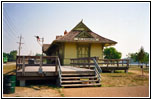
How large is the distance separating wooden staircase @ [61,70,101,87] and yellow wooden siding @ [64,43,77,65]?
848cm

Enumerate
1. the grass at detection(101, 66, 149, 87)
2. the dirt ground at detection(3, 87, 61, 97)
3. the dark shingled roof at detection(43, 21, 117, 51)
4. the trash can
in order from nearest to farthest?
the dirt ground at detection(3, 87, 61, 97)
the trash can
the grass at detection(101, 66, 149, 87)
the dark shingled roof at detection(43, 21, 117, 51)

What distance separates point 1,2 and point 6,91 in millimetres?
5013

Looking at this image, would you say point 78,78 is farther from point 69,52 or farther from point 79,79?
point 69,52

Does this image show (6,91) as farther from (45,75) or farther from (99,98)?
(99,98)

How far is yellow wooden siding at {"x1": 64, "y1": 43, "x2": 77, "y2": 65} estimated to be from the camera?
17859mm

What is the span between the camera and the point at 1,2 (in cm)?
884

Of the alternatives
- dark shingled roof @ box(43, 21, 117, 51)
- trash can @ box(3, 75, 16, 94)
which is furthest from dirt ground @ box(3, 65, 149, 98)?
dark shingled roof @ box(43, 21, 117, 51)

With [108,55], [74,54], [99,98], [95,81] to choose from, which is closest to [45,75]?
[95,81]

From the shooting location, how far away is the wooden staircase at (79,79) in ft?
27.6

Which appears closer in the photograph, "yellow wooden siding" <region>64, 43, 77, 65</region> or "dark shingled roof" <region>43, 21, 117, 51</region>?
"dark shingled roof" <region>43, 21, 117, 51</region>

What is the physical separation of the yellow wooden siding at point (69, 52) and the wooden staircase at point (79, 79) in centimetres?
848

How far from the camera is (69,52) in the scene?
1797cm

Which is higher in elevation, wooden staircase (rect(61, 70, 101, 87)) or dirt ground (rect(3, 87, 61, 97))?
wooden staircase (rect(61, 70, 101, 87))

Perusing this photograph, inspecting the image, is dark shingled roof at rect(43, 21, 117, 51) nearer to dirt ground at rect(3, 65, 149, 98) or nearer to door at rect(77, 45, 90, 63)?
door at rect(77, 45, 90, 63)
